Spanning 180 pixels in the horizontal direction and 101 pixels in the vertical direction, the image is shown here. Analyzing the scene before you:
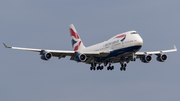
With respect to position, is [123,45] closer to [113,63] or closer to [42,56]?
[113,63]

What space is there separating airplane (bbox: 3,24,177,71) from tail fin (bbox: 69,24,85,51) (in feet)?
19.9

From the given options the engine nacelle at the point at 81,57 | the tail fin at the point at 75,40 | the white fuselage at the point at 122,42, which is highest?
the tail fin at the point at 75,40

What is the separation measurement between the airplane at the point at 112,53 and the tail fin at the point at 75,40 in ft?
19.9

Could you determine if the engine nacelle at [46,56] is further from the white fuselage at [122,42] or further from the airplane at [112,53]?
the white fuselage at [122,42]

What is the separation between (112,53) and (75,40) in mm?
22681

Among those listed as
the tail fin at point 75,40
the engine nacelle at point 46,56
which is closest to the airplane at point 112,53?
the engine nacelle at point 46,56

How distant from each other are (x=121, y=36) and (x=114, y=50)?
10.6ft

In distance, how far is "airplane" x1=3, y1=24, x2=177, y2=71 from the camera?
78400 millimetres

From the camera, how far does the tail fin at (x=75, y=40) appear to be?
99200 millimetres

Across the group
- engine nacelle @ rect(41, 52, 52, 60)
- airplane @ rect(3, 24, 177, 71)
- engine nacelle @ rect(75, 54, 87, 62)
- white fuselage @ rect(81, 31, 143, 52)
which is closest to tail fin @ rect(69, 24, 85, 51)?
airplane @ rect(3, 24, 177, 71)

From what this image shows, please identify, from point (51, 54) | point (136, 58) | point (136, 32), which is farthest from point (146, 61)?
point (51, 54)

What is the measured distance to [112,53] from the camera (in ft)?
265

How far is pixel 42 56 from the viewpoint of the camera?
78438 millimetres

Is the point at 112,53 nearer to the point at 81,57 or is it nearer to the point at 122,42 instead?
the point at 122,42
